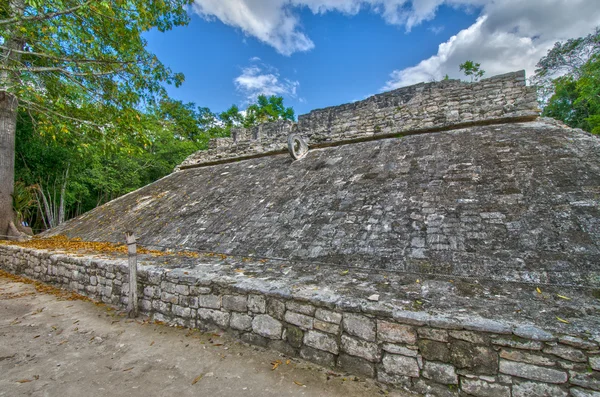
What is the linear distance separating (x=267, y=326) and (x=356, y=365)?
97cm

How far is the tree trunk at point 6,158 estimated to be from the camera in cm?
745

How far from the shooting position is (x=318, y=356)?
244cm

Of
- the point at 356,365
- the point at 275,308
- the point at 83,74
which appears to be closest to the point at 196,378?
the point at 275,308

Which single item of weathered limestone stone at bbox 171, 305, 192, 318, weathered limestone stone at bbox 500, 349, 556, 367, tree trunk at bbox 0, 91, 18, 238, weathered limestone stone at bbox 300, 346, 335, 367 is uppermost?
tree trunk at bbox 0, 91, 18, 238

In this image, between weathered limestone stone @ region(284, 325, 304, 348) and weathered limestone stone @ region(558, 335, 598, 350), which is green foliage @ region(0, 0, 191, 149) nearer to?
weathered limestone stone @ region(284, 325, 304, 348)

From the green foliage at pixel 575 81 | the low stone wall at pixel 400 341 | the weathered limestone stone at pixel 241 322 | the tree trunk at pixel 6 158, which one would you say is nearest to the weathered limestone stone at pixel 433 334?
the low stone wall at pixel 400 341

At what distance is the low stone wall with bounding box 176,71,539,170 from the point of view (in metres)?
5.49

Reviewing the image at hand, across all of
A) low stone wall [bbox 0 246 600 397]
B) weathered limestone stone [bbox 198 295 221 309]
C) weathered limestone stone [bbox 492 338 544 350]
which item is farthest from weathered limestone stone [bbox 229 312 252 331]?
weathered limestone stone [bbox 492 338 544 350]

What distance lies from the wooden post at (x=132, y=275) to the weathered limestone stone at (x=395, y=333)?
3301mm

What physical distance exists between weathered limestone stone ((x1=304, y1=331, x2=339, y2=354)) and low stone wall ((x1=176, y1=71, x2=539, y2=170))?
535 cm

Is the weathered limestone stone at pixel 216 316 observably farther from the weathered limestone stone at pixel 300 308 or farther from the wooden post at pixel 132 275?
the wooden post at pixel 132 275

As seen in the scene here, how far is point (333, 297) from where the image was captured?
2398 millimetres

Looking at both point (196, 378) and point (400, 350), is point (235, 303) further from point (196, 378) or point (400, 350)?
point (400, 350)

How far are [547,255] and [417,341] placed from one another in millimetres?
1654
